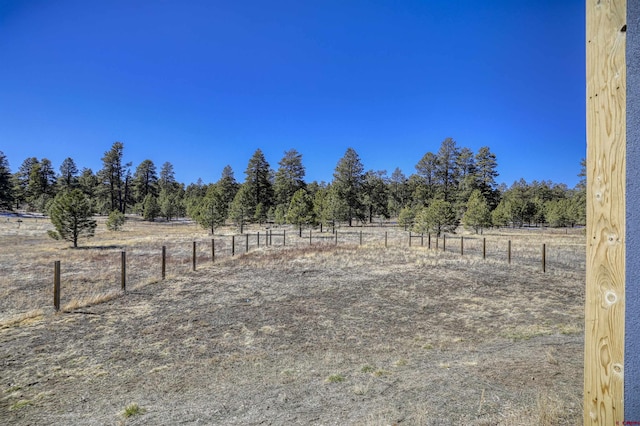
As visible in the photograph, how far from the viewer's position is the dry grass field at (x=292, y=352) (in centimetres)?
335

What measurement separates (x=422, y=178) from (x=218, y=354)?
6195cm

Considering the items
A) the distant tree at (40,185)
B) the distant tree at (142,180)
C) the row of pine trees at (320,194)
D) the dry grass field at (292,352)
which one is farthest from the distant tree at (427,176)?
the distant tree at (40,185)

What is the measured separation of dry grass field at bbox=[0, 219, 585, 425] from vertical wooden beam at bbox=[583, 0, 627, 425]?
175cm

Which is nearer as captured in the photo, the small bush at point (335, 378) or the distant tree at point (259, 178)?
the small bush at point (335, 378)

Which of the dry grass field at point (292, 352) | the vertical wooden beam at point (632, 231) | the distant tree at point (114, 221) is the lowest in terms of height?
the dry grass field at point (292, 352)

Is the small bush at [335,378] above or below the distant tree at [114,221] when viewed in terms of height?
below

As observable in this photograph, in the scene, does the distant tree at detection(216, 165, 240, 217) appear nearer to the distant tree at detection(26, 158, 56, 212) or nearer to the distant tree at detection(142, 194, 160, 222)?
the distant tree at detection(142, 194, 160, 222)

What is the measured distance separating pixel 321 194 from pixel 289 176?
1686cm

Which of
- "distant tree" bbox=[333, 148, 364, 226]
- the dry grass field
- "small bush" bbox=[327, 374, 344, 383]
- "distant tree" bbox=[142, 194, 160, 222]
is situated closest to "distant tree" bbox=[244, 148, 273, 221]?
"distant tree" bbox=[333, 148, 364, 226]

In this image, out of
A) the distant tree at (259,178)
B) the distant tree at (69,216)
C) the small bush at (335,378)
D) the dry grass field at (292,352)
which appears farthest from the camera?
the distant tree at (259,178)

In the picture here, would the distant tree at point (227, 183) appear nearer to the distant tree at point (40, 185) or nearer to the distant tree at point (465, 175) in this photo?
the distant tree at point (40, 185)

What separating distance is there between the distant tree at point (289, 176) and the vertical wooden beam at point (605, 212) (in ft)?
205

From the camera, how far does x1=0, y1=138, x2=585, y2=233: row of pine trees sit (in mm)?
40969

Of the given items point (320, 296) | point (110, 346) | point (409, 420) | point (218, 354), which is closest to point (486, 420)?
point (409, 420)
